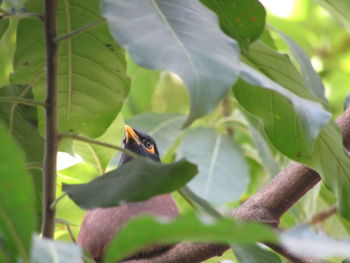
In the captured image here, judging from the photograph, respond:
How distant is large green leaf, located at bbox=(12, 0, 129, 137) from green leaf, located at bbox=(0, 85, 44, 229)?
3.0 inches

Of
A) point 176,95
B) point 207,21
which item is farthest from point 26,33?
point 176,95

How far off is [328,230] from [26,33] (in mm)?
1997

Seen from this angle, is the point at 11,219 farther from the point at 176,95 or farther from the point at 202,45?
the point at 176,95

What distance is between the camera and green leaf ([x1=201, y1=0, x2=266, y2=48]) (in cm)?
186

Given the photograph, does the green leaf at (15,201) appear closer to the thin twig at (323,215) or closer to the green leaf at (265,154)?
the green leaf at (265,154)

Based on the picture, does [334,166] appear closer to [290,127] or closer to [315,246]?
[290,127]

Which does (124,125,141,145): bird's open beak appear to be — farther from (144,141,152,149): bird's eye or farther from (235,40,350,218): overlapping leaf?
(235,40,350,218): overlapping leaf

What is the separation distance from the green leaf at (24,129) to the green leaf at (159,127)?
1481 mm

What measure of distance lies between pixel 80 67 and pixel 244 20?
1.72ft

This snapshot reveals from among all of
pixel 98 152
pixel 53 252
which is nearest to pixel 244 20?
pixel 53 252

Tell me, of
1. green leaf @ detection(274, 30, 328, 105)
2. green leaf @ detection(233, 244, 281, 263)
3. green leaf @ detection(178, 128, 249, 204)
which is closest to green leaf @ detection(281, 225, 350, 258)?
green leaf @ detection(233, 244, 281, 263)

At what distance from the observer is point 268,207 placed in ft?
6.95

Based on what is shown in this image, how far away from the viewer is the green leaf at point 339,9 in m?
2.20

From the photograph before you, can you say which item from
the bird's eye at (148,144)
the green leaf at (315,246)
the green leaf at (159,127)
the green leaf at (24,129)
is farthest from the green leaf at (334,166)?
the bird's eye at (148,144)
